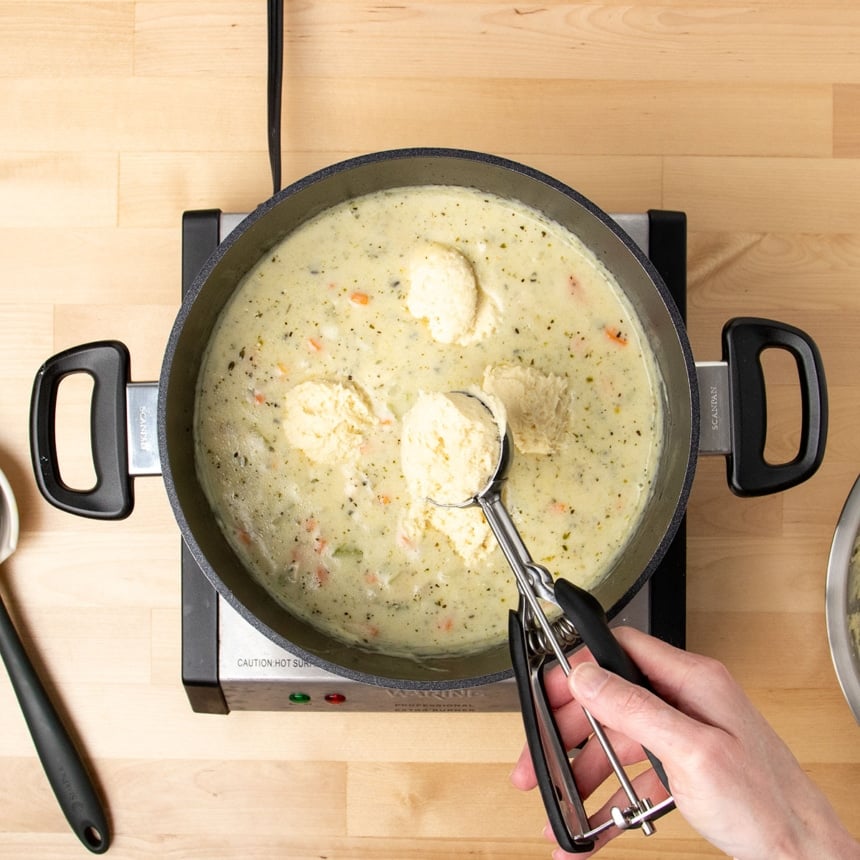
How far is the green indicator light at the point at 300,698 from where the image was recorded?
948 mm

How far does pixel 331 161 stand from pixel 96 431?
0.44m

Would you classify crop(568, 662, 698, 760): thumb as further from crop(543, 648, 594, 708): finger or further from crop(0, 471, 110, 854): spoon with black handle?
crop(0, 471, 110, 854): spoon with black handle

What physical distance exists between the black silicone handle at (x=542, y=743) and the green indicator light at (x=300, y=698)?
30 centimetres

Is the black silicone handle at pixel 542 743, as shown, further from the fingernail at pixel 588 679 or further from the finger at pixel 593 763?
the finger at pixel 593 763

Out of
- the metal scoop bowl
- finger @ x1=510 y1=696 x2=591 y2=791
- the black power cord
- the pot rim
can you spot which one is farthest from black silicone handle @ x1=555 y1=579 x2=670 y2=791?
the black power cord

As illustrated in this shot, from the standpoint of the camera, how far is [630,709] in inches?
A: 25.6

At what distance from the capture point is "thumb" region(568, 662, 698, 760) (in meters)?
0.65

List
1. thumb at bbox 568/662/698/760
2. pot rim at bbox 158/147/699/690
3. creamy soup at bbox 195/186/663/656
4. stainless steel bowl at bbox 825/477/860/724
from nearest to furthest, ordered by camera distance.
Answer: thumb at bbox 568/662/698/760 < pot rim at bbox 158/147/699/690 < creamy soup at bbox 195/186/663/656 < stainless steel bowl at bbox 825/477/860/724

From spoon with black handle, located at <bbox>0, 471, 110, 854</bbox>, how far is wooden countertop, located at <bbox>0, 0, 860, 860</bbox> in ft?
0.10

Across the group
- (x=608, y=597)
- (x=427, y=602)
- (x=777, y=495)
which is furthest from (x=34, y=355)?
(x=777, y=495)

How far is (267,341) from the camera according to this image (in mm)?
910

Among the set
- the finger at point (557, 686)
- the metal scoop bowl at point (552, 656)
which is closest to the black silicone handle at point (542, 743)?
the metal scoop bowl at point (552, 656)

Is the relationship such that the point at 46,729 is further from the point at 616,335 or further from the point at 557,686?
the point at 616,335

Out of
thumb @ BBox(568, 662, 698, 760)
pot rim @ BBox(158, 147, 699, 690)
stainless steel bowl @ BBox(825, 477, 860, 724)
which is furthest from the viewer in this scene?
stainless steel bowl @ BBox(825, 477, 860, 724)
